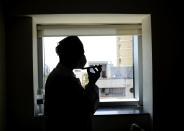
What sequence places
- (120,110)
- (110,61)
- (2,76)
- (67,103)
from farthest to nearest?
(110,61) → (120,110) → (2,76) → (67,103)

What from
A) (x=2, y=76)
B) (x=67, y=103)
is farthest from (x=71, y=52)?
(x=2, y=76)

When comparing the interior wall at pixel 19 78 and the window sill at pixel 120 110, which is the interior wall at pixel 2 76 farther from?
the window sill at pixel 120 110

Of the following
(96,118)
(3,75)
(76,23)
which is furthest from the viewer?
(76,23)

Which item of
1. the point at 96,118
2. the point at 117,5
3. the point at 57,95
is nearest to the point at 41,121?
the point at 96,118

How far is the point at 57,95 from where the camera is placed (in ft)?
4.71

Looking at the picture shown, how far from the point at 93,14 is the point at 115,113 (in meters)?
0.77

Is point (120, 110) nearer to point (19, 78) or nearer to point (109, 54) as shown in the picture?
point (109, 54)

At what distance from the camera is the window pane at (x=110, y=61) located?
2.44 metres

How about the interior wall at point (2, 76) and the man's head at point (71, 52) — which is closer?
the man's head at point (71, 52)

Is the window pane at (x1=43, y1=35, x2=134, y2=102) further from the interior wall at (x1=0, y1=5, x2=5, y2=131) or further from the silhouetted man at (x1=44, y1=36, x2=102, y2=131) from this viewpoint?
the silhouetted man at (x1=44, y1=36, x2=102, y2=131)

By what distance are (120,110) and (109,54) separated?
1.67 feet

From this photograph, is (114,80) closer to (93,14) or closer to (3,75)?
(93,14)

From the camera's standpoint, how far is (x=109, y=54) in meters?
2.48
